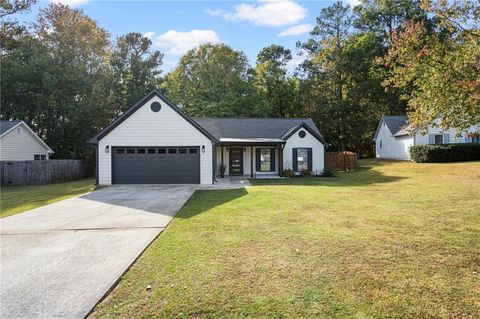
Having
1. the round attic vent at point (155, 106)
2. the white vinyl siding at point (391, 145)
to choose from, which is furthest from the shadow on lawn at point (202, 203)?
the white vinyl siding at point (391, 145)

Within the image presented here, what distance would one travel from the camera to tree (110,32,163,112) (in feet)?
114

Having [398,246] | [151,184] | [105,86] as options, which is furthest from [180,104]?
[398,246]

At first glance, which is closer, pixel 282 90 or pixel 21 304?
pixel 21 304

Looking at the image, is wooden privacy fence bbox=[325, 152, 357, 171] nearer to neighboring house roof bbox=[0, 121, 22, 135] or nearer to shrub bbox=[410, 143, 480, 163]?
shrub bbox=[410, 143, 480, 163]

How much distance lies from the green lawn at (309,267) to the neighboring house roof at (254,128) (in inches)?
556

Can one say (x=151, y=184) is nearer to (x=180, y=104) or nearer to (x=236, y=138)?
(x=236, y=138)

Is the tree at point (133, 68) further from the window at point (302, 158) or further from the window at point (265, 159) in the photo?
the window at point (302, 158)

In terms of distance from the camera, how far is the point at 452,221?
7.86 m

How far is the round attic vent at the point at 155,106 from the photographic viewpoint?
731 inches

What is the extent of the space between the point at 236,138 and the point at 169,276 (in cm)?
1873

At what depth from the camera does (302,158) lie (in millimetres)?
23125

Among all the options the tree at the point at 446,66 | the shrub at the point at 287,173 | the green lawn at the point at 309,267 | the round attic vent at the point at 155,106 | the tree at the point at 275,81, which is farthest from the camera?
the tree at the point at 275,81

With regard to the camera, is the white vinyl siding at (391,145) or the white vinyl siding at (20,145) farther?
the white vinyl siding at (391,145)

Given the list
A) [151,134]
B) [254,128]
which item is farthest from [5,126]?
[254,128]
